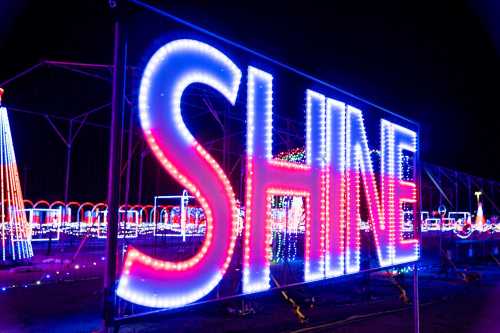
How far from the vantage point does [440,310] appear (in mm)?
7820

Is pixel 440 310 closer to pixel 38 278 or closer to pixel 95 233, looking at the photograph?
pixel 38 278

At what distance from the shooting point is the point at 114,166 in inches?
94.7

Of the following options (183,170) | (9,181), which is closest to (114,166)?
(183,170)

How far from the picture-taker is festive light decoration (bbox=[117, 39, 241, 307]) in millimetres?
2539

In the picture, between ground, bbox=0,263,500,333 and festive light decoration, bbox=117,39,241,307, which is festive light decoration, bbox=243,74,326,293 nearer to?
festive light decoration, bbox=117,39,241,307

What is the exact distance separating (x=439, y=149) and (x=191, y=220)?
38.4 ft

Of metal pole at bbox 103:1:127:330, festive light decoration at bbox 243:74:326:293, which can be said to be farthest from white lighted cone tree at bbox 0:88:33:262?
metal pole at bbox 103:1:127:330

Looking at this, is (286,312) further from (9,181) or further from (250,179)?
(9,181)

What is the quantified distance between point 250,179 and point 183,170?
554 millimetres

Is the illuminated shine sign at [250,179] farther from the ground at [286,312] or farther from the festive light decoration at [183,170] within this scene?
the ground at [286,312]

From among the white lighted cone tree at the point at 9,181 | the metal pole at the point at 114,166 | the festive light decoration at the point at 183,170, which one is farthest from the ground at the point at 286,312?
the white lighted cone tree at the point at 9,181

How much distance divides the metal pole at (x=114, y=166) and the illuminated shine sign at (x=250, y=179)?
0.10 m

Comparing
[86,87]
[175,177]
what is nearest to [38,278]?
[86,87]

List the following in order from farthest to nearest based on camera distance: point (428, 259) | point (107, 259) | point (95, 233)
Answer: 1. point (95, 233)
2. point (428, 259)
3. point (107, 259)
